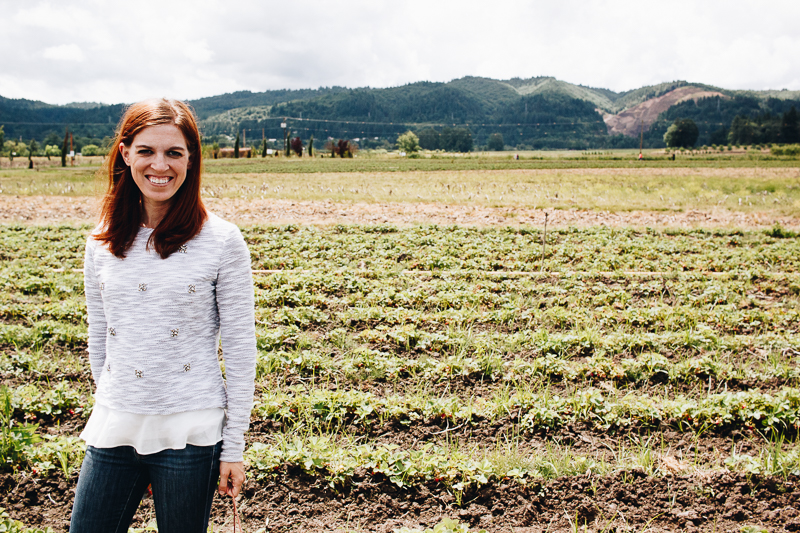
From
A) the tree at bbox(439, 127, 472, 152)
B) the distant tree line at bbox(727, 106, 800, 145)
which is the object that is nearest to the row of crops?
the distant tree line at bbox(727, 106, 800, 145)

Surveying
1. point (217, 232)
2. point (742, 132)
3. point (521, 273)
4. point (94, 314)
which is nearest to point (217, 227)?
point (217, 232)

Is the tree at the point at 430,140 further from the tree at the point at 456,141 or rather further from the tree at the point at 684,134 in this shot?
the tree at the point at 684,134

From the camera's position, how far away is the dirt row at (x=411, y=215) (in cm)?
1678

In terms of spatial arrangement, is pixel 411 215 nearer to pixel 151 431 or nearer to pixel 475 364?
pixel 475 364

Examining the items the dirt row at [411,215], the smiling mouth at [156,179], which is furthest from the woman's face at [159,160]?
the dirt row at [411,215]

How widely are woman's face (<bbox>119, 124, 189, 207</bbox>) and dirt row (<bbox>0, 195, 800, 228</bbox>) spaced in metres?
14.1

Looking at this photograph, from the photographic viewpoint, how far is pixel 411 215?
59.8 ft

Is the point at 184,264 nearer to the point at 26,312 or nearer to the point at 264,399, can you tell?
the point at 264,399

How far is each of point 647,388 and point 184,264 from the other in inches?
193

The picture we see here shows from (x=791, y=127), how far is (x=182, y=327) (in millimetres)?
157889

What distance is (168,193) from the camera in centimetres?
210

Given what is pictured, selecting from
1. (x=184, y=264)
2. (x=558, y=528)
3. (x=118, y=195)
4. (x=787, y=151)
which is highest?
(x=787, y=151)

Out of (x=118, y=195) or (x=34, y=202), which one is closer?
(x=118, y=195)

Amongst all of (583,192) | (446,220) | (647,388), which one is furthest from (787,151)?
(647,388)
